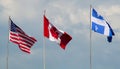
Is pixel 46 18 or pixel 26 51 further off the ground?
pixel 46 18

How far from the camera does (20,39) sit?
2672 inches

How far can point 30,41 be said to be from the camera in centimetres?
6762

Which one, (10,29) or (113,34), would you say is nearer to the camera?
(113,34)

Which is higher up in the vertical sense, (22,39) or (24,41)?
(22,39)

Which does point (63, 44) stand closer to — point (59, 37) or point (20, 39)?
point (59, 37)

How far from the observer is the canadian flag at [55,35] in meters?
65.9

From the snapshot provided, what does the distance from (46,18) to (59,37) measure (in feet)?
10.3

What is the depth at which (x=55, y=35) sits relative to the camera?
219 ft

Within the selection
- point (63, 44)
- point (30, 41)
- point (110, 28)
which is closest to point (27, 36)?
point (30, 41)

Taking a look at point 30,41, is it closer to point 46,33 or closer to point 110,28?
point 46,33

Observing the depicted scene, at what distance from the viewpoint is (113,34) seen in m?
64.5

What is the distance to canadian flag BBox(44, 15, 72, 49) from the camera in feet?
216

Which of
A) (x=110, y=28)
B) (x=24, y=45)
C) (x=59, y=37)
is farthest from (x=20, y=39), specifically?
(x=110, y=28)

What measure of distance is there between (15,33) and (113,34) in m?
13.6
